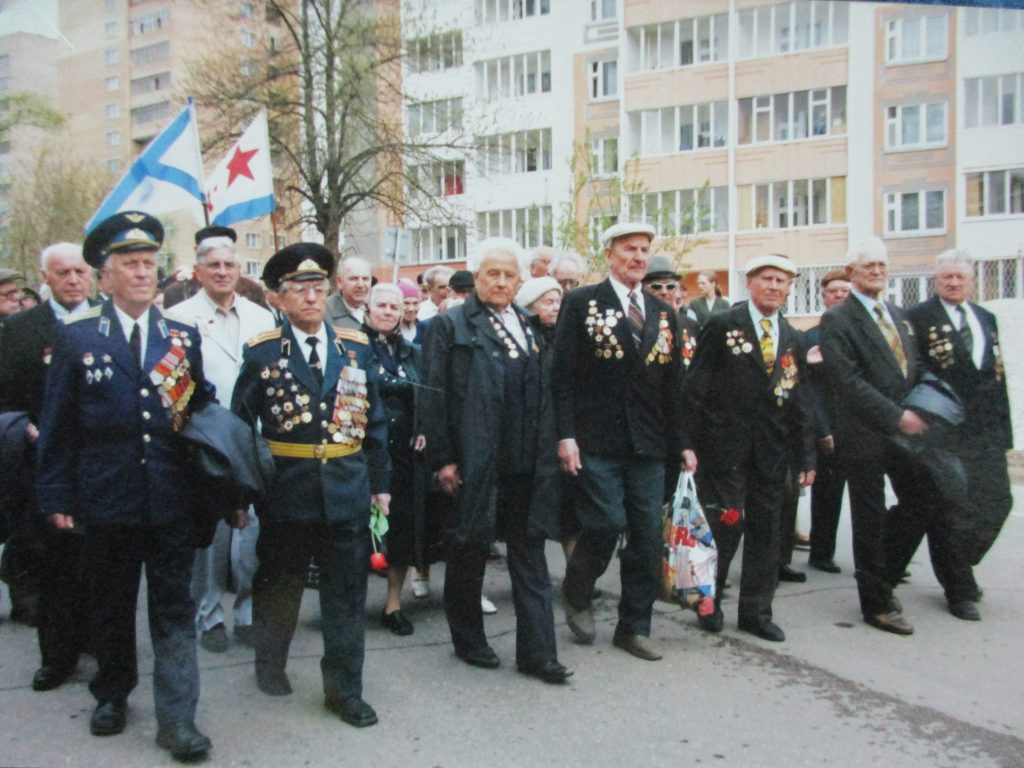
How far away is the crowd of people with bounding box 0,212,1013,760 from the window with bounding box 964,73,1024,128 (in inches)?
1320

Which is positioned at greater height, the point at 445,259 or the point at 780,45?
the point at 780,45

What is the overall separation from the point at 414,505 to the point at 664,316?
1.88 metres

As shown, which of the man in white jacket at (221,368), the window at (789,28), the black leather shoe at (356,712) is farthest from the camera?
the window at (789,28)

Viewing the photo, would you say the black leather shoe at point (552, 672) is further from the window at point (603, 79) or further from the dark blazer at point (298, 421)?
the window at point (603, 79)

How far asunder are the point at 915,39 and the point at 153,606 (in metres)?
38.5

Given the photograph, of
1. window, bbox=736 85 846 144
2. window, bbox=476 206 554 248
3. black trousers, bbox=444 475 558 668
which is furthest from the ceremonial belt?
window, bbox=736 85 846 144

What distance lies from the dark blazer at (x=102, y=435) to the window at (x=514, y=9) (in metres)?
38.3

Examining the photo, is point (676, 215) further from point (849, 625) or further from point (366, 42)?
point (849, 625)

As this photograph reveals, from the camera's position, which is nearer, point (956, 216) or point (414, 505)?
point (414, 505)

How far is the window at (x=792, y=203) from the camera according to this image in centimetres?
3806

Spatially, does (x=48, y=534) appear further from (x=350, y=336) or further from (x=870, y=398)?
(x=870, y=398)

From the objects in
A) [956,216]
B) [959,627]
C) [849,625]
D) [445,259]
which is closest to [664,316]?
[849,625]

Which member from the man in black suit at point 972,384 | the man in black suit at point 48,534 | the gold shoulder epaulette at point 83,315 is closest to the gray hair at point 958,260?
the man in black suit at point 972,384

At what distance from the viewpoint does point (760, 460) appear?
5.91 metres
